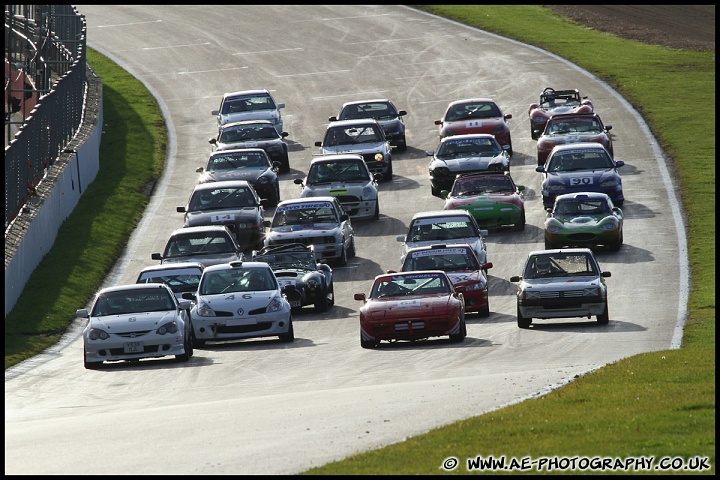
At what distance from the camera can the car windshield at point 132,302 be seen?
23.0 m

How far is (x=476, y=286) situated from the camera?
26.1 metres

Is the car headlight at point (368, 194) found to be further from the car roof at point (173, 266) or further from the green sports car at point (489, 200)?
the car roof at point (173, 266)

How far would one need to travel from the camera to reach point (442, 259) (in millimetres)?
26984

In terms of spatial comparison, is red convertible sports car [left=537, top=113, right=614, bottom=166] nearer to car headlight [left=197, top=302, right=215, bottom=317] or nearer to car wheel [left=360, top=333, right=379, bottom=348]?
car headlight [left=197, top=302, right=215, bottom=317]

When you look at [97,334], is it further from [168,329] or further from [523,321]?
[523,321]

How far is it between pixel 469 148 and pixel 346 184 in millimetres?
4162

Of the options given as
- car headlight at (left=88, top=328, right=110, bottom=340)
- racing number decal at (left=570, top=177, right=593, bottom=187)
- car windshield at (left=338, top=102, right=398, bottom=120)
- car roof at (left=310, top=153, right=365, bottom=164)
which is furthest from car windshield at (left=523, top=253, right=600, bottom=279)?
car windshield at (left=338, top=102, right=398, bottom=120)

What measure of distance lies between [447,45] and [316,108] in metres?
12.0

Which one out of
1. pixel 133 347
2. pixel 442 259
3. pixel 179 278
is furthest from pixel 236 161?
pixel 133 347

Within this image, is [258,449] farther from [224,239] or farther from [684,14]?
[684,14]

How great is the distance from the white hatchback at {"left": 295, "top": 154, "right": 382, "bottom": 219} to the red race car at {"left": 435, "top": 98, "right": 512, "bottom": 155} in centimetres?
743

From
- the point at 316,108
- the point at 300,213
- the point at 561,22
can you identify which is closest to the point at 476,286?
the point at 300,213

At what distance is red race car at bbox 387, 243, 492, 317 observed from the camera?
85.5ft

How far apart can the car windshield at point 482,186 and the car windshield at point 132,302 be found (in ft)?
41.7
